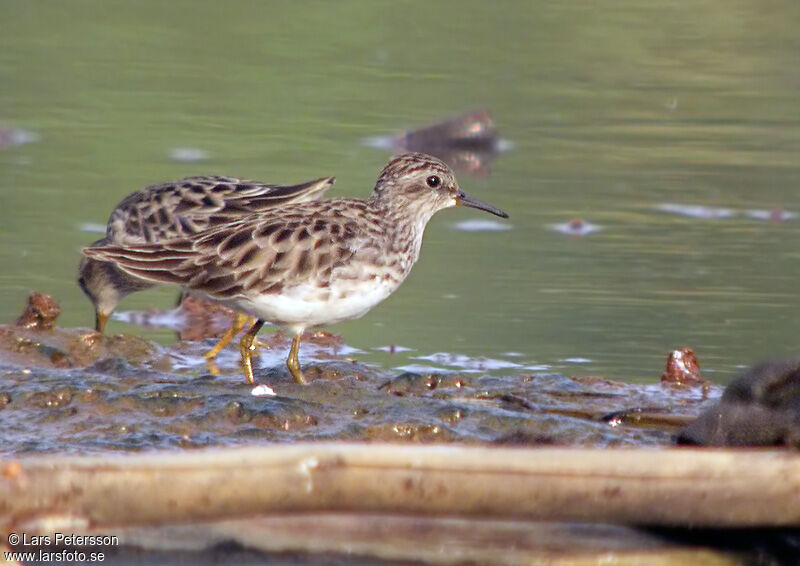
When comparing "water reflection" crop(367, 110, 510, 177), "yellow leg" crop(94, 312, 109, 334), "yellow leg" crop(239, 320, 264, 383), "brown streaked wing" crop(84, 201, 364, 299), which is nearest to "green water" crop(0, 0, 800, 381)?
"yellow leg" crop(94, 312, 109, 334)

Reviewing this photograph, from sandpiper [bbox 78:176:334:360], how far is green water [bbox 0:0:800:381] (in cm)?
27

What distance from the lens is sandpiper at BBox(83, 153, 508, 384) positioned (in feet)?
21.3

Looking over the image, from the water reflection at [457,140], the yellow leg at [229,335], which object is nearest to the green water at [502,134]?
the water reflection at [457,140]

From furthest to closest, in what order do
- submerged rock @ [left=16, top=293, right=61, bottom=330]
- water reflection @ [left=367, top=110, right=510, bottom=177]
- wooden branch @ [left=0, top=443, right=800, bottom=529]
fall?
1. water reflection @ [left=367, top=110, right=510, bottom=177]
2. submerged rock @ [left=16, top=293, right=61, bottom=330]
3. wooden branch @ [left=0, top=443, right=800, bottom=529]

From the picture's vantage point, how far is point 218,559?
14.0ft

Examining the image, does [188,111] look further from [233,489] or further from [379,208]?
[233,489]

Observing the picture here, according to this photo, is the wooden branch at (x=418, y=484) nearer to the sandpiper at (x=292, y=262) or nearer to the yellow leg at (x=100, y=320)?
the sandpiper at (x=292, y=262)

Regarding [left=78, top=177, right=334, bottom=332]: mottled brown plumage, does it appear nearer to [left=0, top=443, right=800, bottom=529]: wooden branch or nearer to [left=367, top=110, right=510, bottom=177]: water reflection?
[left=0, top=443, right=800, bottom=529]: wooden branch

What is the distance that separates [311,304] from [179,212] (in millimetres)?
1499

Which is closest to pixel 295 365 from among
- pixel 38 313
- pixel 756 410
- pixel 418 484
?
pixel 38 313

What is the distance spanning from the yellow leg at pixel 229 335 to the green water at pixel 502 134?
0.59 m

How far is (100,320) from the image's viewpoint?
8.18 m

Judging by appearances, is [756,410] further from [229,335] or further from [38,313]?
[38,313]

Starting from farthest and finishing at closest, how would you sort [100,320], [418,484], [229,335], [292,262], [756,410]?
[100,320] → [229,335] → [292,262] → [756,410] → [418,484]
